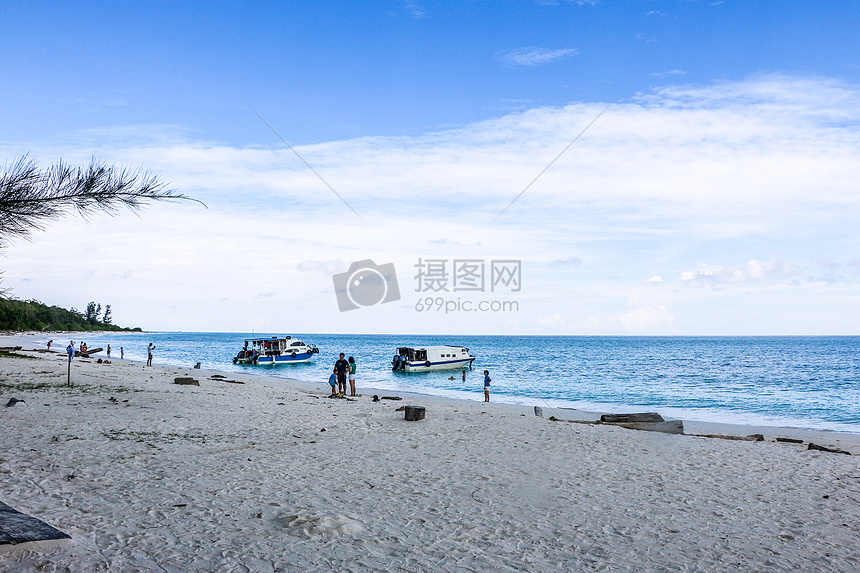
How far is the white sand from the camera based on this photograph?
517 cm

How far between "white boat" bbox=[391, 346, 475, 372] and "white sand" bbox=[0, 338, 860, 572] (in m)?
33.0

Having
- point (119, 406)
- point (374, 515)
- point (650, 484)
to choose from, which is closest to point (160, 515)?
point (374, 515)

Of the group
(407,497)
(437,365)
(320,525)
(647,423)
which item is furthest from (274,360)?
(320,525)

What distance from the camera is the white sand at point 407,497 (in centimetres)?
517

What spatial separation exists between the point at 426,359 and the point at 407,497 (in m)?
39.3

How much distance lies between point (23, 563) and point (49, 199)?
3817 millimetres

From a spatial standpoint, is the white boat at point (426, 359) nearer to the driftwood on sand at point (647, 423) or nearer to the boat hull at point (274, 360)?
the boat hull at point (274, 360)

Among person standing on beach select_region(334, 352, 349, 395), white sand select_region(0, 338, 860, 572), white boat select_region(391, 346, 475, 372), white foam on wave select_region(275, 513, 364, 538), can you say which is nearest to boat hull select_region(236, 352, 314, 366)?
white boat select_region(391, 346, 475, 372)

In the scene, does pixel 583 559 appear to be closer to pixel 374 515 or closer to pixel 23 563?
pixel 374 515

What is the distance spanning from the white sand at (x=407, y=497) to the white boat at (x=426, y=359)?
108ft

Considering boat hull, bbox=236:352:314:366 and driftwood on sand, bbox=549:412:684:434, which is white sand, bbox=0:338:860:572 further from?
boat hull, bbox=236:352:314:366

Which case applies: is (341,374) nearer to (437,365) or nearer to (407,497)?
(407,497)

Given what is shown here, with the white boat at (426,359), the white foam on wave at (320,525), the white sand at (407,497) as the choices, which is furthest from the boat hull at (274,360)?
the white foam on wave at (320,525)

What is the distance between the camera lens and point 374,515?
6293 millimetres
